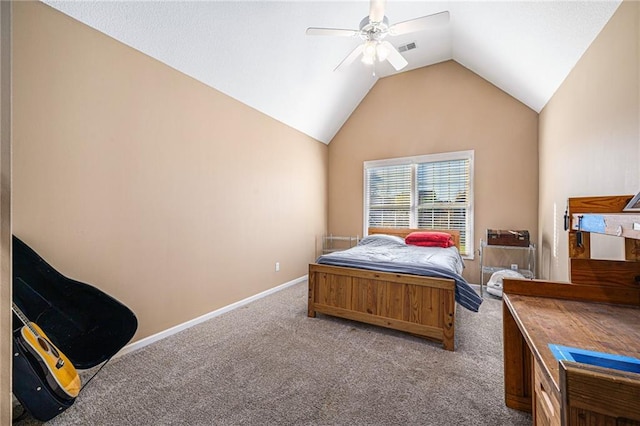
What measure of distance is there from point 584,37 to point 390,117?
2693 mm

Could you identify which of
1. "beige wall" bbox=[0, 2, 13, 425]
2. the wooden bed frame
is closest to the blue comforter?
the wooden bed frame

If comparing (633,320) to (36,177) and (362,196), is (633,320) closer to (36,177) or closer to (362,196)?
(36,177)

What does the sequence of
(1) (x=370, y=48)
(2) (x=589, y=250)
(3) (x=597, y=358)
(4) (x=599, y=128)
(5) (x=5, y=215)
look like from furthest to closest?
(1) (x=370, y=48), (4) (x=599, y=128), (2) (x=589, y=250), (5) (x=5, y=215), (3) (x=597, y=358)

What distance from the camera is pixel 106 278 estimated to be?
203 cm

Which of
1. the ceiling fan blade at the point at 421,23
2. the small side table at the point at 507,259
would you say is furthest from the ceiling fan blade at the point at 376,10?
the small side table at the point at 507,259

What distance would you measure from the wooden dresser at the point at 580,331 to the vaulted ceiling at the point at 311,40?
1.79 metres

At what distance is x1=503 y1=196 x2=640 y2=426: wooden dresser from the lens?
531 mm

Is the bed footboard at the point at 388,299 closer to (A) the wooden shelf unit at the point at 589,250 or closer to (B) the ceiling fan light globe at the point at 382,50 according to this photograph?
(A) the wooden shelf unit at the point at 589,250

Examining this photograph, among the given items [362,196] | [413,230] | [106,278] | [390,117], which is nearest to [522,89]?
[390,117]

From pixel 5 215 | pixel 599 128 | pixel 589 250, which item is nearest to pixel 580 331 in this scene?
pixel 589 250

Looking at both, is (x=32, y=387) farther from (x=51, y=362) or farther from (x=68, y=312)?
(x=68, y=312)

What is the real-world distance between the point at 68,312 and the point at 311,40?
342cm

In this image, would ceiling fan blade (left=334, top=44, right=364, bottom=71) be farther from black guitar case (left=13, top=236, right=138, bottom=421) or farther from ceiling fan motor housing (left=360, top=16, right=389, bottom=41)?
black guitar case (left=13, top=236, right=138, bottom=421)

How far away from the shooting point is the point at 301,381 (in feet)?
5.76
